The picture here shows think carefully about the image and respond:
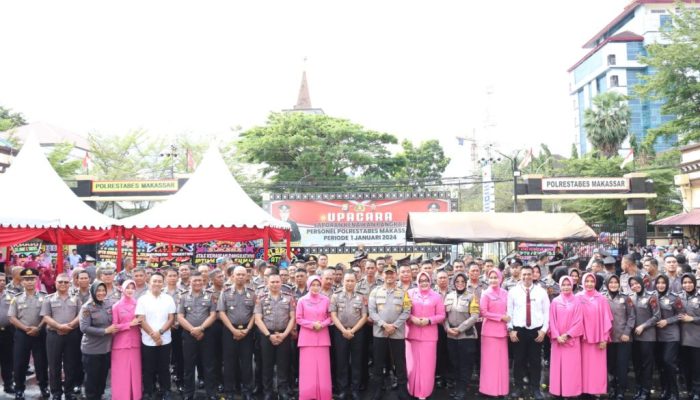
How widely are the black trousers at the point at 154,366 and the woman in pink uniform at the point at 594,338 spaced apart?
198 inches

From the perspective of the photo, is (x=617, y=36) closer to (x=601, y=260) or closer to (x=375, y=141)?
(x=375, y=141)

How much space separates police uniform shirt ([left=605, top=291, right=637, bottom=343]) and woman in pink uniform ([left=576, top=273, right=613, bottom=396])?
0.16 m

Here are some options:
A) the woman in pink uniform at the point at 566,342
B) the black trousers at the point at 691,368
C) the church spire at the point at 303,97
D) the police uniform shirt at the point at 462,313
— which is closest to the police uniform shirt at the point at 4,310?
the police uniform shirt at the point at 462,313

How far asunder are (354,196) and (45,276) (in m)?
12.9

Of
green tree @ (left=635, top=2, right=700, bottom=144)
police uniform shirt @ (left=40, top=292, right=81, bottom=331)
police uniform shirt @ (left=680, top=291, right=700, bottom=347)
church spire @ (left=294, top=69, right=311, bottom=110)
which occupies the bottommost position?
police uniform shirt @ (left=680, top=291, right=700, bottom=347)

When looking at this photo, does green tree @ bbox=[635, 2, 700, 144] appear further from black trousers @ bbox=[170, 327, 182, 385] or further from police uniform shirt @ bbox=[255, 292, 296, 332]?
black trousers @ bbox=[170, 327, 182, 385]

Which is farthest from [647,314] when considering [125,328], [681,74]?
[681,74]

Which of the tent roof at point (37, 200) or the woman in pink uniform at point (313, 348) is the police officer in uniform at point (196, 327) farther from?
the tent roof at point (37, 200)

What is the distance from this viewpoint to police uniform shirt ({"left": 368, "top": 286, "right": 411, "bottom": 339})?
7.49 meters

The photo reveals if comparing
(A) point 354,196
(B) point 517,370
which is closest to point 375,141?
(A) point 354,196

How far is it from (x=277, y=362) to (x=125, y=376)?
177 centimetres

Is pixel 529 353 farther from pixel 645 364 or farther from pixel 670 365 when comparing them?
pixel 670 365

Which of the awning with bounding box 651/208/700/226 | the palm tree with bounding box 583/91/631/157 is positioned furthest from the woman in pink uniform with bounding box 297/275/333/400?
the palm tree with bounding box 583/91/631/157

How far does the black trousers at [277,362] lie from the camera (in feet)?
24.7
